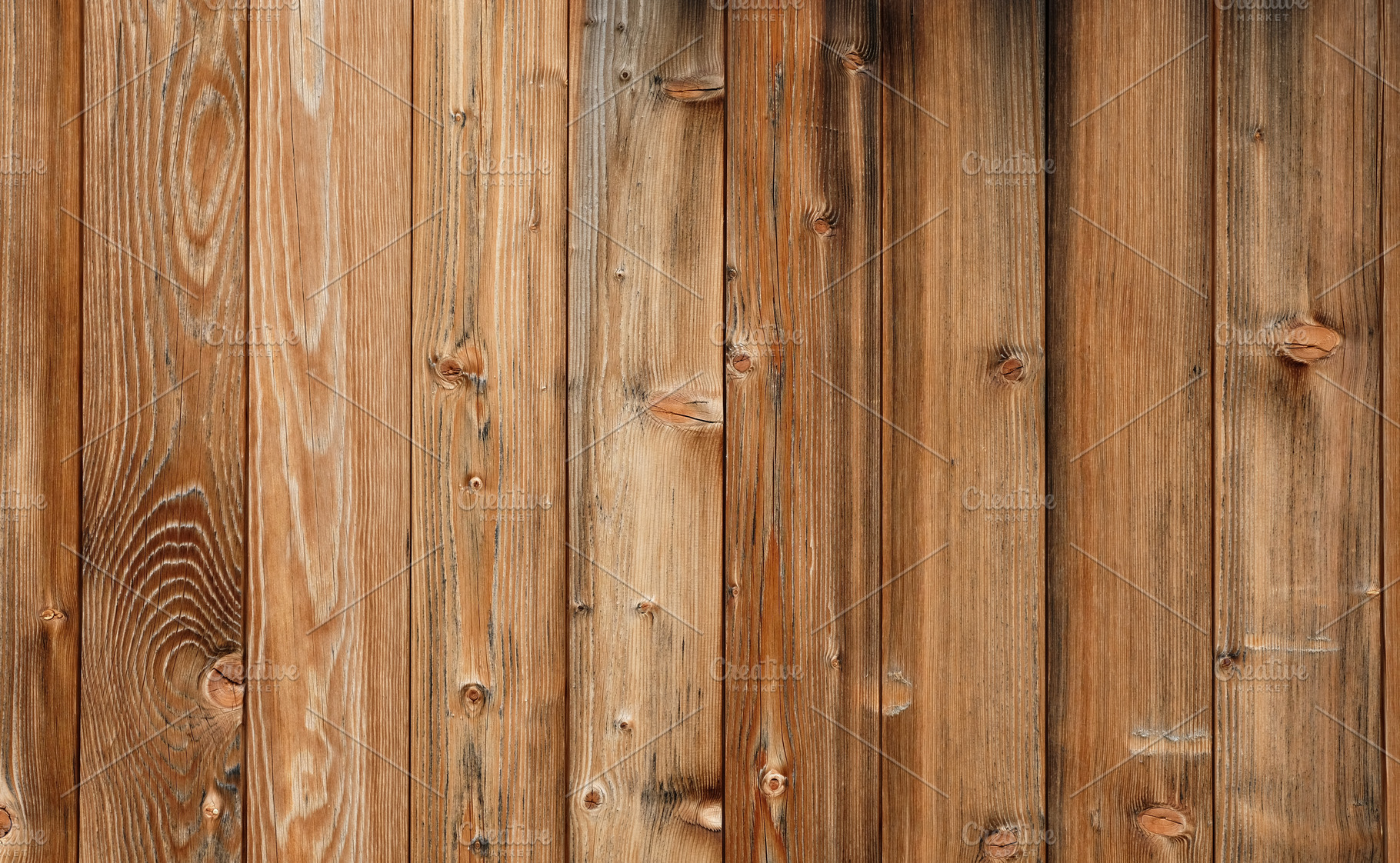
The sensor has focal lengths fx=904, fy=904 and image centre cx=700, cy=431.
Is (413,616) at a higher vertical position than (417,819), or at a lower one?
higher

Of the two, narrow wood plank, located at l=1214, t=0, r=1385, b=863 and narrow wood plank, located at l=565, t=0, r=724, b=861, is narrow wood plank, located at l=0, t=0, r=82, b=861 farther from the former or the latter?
narrow wood plank, located at l=1214, t=0, r=1385, b=863

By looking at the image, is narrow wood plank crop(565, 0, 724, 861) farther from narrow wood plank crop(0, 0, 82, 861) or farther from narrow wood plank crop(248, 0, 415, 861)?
narrow wood plank crop(0, 0, 82, 861)

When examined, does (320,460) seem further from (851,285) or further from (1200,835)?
(1200,835)

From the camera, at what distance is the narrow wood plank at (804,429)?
0.88 m

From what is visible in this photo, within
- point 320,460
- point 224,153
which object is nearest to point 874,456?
point 320,460

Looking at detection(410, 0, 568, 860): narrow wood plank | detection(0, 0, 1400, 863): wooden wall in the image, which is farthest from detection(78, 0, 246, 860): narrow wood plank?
detection(410, 0, 568, 860): narrow wood plank

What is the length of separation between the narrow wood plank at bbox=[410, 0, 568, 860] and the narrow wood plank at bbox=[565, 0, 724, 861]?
2 centimetres

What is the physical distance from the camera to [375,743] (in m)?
0.88

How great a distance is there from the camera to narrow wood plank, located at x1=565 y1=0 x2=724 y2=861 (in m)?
0.88

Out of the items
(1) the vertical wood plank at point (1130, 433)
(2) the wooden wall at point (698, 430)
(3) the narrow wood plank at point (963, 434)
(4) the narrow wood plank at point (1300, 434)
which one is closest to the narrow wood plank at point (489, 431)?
(2) the wooden wall at point (698, 430)

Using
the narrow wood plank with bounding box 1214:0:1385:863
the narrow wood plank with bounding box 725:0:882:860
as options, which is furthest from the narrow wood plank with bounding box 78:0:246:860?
the narrow wood plank with bounding box 1214:0:1385:863

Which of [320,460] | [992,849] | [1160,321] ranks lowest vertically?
[992,849]

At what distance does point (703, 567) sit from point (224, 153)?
621mm

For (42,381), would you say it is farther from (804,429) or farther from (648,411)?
(804,429)
